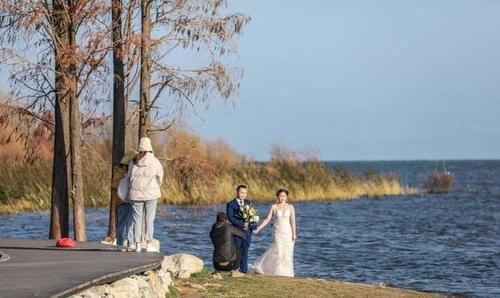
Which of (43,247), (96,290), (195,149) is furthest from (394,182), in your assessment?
(96,290)

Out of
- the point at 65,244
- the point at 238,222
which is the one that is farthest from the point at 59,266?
the point at 238,222

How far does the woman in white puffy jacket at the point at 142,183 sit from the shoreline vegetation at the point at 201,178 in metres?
4.20

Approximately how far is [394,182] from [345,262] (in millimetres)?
31653

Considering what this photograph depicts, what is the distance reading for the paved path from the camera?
12.1 m

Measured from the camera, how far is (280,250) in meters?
19.6

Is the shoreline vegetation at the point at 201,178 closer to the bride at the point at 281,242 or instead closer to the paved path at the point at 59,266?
the bride at the point at 281,242

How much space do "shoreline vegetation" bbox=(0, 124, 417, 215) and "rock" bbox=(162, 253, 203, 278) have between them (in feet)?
13.2

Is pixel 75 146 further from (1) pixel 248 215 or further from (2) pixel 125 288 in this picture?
(2) pixel 125 288

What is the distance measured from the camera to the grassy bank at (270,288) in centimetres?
1525

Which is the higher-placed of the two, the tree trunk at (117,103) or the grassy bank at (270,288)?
the tree trunk at (117,103)

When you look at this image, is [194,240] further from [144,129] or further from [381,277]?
[144,129]

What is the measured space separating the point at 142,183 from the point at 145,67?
12.9 feet

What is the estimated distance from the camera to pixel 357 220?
41812mm

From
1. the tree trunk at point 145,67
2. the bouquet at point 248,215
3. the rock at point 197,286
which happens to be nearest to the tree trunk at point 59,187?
the tree trunk at point 145,67
